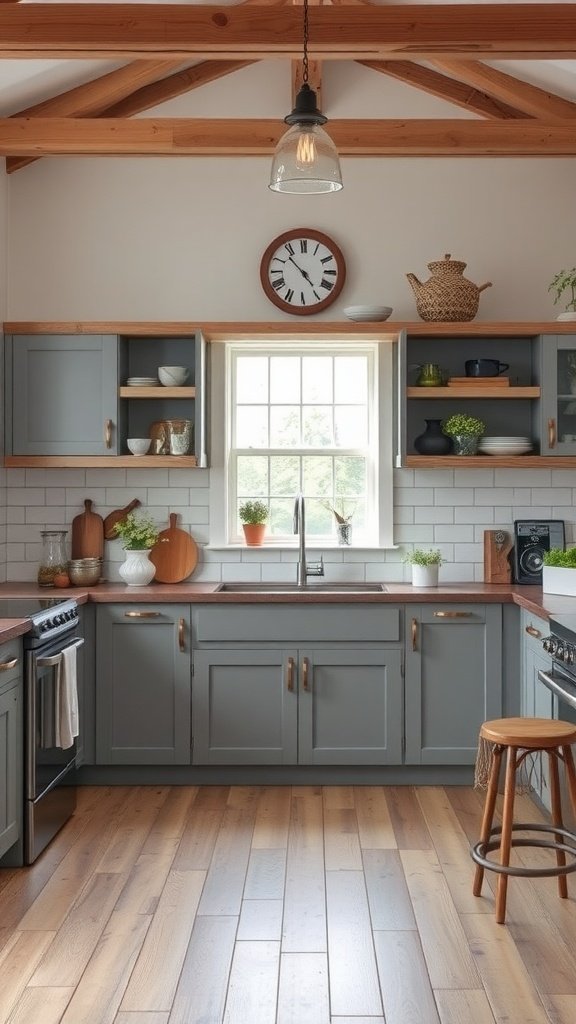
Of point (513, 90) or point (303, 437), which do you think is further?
point (303, 437)

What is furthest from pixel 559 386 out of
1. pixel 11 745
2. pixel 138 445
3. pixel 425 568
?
pixel 11 745

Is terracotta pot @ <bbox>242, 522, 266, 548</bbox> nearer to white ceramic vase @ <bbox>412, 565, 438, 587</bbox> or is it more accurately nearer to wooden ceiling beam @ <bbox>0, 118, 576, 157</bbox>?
white ceramic vase @ <bbox>412, 565, 438, 587</bbox>

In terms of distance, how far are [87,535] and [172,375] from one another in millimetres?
1037

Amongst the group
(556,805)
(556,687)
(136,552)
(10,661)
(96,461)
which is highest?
(96,461)

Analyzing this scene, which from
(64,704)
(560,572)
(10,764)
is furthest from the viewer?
(560,572)

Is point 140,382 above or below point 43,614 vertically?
above

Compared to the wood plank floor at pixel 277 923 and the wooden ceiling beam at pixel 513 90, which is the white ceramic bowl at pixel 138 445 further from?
the wooden ceiling beam at pixel 513 90

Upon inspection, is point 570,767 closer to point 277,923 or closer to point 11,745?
point 277,923

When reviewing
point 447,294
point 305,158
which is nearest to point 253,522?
point 447,294

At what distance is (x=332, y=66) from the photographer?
576 cm

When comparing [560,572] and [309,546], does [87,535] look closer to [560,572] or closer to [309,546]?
[309,546]

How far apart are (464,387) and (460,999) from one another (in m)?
3.25

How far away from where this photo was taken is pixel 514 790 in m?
3.65

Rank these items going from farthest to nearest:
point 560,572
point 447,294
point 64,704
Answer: point 447,294, point 560,572, point 64,704
